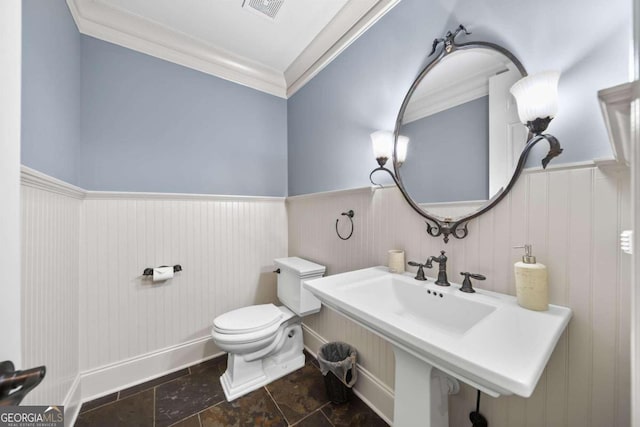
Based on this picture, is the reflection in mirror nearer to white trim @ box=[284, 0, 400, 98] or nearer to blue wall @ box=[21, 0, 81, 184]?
white trim @ box=[284, 0, 400, 98]

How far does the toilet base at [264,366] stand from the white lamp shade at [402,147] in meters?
1.47

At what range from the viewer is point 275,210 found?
88.1 inches

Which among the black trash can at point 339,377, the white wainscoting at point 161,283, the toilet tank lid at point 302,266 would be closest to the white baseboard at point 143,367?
the white wainscoting at point 161,283

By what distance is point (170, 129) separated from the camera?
5.76 feet

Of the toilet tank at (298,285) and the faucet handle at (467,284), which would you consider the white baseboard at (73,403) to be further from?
the faucet handle at (467,284)

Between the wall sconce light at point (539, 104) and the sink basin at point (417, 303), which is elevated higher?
the wall sconce light at point (539, 104)

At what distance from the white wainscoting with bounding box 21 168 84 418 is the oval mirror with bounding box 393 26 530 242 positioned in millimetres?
1650

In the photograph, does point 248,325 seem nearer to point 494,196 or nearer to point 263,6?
point 494,196

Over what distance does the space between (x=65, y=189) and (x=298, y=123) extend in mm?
1654

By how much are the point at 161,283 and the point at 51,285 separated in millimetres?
646

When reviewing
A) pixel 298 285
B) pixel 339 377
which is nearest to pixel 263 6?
pixel 298 285

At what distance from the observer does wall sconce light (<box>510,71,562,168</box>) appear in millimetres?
756

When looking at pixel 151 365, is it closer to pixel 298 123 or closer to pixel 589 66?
pixel 298 123

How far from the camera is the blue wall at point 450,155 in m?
0.97
